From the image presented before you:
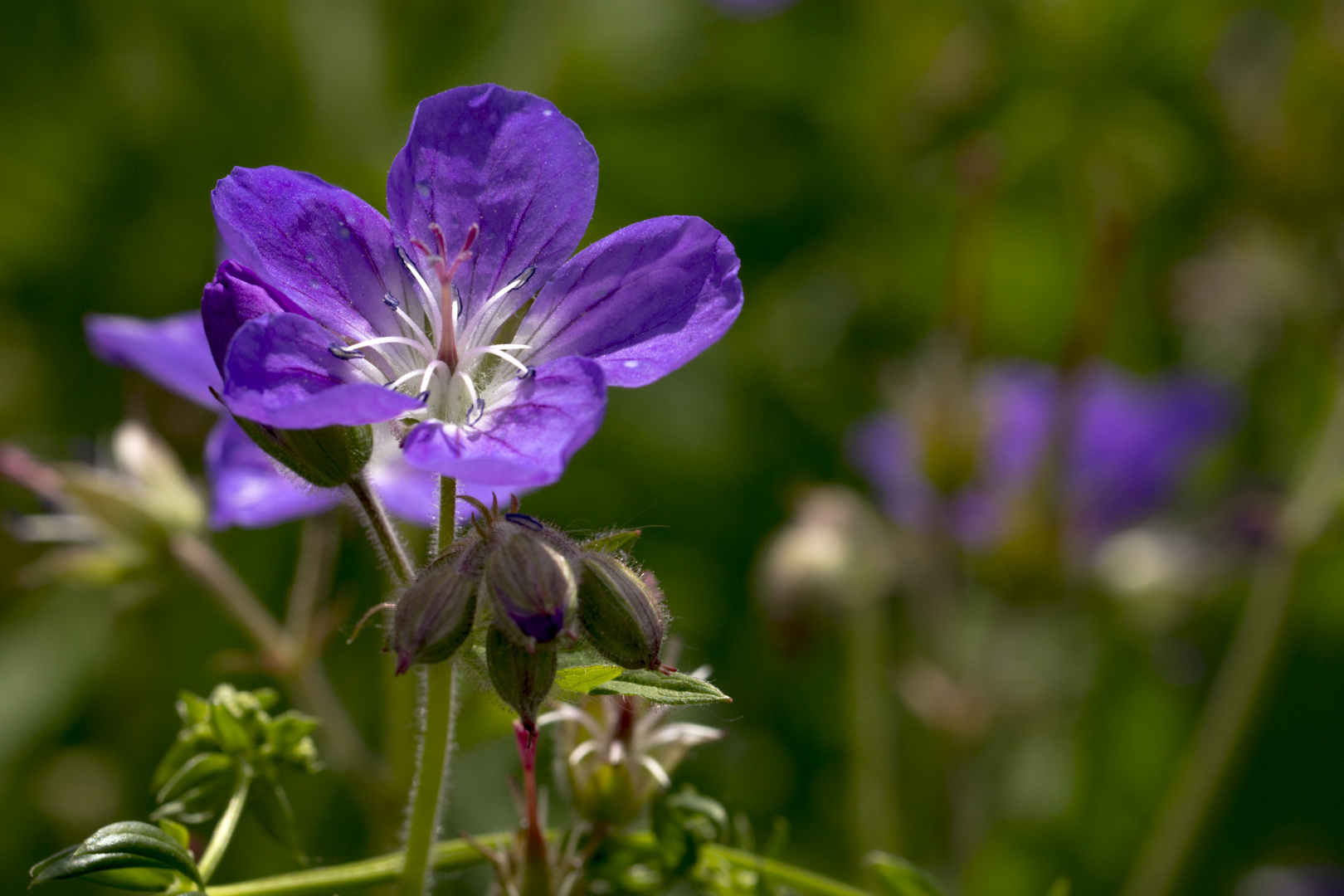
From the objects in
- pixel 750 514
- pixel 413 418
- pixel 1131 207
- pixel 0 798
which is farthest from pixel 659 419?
pixel 413 418

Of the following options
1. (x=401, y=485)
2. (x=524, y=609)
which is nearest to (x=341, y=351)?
(x=524, y=609)

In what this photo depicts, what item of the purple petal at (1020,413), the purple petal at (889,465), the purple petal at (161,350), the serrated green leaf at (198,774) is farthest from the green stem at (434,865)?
the purple petal at (1020,413)

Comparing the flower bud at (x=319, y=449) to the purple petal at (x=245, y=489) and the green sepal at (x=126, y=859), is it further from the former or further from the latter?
the purple petal at (x=245, y=489)

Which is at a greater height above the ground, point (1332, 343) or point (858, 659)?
point (1332, 343)

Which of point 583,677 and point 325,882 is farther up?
point 583,677

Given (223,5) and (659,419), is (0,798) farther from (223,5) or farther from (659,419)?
(223,5)

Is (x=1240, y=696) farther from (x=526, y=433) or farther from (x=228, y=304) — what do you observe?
(x=228, y=304)

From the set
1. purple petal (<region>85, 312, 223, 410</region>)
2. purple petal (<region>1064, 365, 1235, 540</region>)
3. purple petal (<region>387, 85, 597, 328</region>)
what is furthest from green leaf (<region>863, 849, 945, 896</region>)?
purple petal (<region>1064, 365, 1235, 540</region>)

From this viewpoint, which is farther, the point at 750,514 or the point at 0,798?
the point at 750,514
